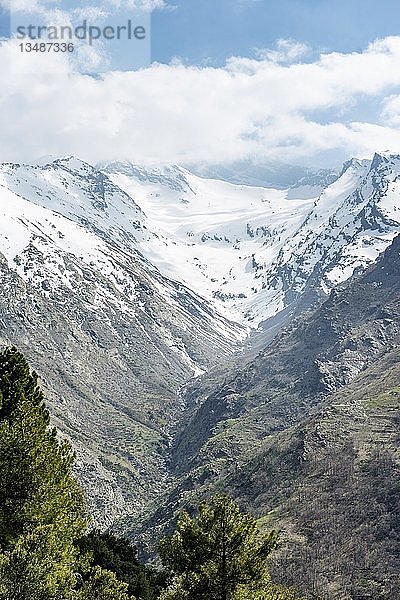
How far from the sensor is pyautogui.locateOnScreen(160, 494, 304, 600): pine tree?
119ft

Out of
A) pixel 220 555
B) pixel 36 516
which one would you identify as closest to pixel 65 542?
pixel 36 516

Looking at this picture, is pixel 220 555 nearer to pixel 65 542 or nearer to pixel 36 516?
pixel 65 542

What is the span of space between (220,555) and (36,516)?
12278mm

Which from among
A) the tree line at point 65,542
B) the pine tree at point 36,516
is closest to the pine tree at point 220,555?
the tree line at point 65,542

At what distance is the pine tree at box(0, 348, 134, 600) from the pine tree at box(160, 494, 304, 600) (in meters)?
6.87

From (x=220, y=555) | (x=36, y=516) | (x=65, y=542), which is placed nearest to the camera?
(x=220, y=555)

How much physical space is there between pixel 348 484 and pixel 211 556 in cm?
12003

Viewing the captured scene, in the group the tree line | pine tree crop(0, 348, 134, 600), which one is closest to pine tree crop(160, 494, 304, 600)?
the tree line

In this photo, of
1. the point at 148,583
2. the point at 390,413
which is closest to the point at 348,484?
the point at 390,413

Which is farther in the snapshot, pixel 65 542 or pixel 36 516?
pixel 65 542

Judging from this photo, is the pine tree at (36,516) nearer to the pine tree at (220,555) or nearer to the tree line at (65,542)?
the tree line at (65,542)

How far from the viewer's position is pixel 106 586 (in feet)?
152

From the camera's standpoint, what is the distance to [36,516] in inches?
1576

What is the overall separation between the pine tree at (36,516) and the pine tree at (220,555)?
6869 mm
